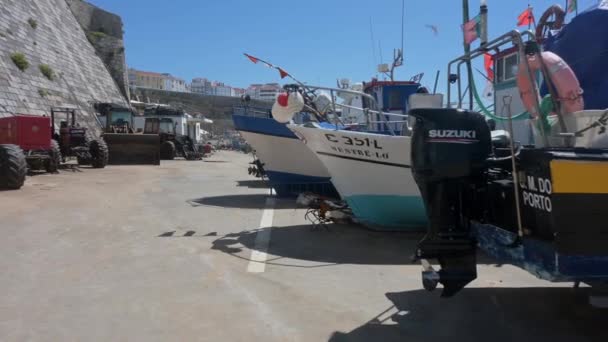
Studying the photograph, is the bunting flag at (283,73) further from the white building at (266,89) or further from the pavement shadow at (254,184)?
the pavement shadow at (254,184)

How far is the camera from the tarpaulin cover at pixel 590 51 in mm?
4863

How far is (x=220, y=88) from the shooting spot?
16375 cm

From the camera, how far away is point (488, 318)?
13.8 feet

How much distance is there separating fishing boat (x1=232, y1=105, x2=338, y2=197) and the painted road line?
1896 mm

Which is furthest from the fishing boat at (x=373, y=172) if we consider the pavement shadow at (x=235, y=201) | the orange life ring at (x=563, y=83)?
the pavement shadow at (x=235, y=201)

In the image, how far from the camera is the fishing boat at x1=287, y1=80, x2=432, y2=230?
7.09 metres

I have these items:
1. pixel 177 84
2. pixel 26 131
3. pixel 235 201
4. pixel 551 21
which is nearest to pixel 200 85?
pixel 177 84

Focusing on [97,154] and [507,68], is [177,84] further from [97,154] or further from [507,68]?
[507,68]

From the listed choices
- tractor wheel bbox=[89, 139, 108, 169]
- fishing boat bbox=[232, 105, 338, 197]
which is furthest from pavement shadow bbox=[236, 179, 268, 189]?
tractor wheel bbox=[89, 139, 108, 169]

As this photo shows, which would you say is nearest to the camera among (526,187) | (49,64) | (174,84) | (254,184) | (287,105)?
(526,187)

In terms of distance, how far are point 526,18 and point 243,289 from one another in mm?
6680

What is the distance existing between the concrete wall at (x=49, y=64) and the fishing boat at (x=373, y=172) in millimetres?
19239

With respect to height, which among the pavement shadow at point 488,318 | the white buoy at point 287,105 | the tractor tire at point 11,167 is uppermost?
the white buoy at point 287,105

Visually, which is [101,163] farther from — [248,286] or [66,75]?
[248,286]
